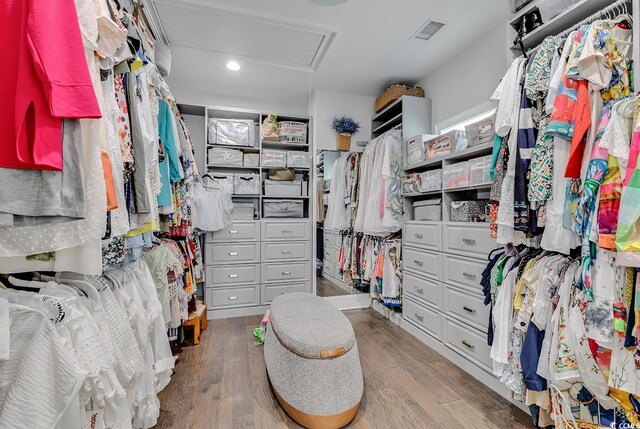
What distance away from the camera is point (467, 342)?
198 cm

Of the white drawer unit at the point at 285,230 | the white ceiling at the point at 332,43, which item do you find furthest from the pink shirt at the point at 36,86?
the white drawer unit at the point at 285,230

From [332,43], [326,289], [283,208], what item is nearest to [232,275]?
[283,208]

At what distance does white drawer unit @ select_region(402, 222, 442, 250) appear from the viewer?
229cm

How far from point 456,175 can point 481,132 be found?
332 millimetres

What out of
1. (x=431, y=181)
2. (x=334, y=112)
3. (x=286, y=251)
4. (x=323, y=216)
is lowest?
(x=286, y=251)

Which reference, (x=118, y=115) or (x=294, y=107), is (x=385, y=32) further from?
(x=118, y=115)

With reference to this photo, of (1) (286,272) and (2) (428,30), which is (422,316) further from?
(2) (428,30)

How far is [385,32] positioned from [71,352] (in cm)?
267

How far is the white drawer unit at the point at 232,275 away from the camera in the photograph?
9.84 ft

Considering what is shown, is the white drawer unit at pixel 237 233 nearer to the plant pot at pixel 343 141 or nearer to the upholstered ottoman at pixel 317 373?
the plant pot at pixel 343 141

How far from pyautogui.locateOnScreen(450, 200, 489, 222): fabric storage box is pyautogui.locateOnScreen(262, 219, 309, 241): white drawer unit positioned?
1622mm

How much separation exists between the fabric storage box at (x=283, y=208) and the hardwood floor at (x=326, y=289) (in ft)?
2.63

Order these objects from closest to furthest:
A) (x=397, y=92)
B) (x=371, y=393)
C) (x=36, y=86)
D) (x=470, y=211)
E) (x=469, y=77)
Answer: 1. (x=36, y=86)
2. (x=371, y=393)
3. (x=470, y=211)
4. (x=469, y=77)
5. (x=397, y=92)

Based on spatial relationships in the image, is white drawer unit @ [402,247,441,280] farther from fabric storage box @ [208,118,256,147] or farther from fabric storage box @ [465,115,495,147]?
fabric storage box @ [208,118,256,147]
